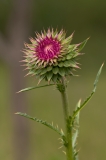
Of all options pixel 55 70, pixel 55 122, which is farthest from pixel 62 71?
pixel 55 122

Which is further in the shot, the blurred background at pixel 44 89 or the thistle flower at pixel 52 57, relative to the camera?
the blurred background at pixel 44 89

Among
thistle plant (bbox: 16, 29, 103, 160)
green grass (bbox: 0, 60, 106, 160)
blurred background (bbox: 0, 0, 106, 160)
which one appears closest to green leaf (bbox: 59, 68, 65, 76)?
thistle plant (bbox: 16, 29, 103, 160)

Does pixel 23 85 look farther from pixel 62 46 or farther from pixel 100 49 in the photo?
pixel 100 49

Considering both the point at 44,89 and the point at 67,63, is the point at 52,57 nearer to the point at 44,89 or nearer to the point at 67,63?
the point at 67,63

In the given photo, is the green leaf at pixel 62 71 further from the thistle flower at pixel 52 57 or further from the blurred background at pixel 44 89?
the blurred background at pixel 44 89

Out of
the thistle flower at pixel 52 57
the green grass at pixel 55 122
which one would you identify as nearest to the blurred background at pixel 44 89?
the green grass at pixel 55 122

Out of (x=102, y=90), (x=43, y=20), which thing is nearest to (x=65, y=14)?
(x=43, y=20)

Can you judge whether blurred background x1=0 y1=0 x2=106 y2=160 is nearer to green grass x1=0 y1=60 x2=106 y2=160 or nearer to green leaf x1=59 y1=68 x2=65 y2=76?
green grass x1=0 y1=60 x2=106 y2=160
